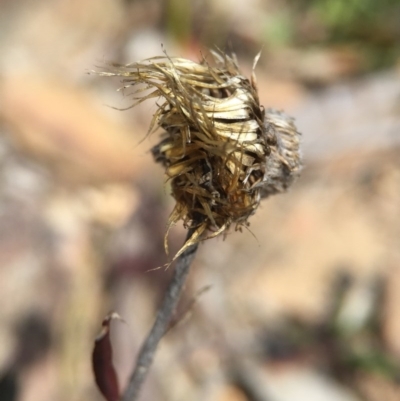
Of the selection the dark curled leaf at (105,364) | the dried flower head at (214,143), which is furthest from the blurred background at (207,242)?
the dried flower head at (214,143)

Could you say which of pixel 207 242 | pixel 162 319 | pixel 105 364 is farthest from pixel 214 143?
pixel 207 242

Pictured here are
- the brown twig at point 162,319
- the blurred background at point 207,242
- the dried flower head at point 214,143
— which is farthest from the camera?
the blurred background at point 207,242

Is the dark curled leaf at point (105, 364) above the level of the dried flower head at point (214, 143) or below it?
below

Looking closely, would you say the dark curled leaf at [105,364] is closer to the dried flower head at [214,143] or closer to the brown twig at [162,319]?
the brown twig at [162,319]

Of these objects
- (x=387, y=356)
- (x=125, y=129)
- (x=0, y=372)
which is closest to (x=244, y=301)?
(x=387, y=356)

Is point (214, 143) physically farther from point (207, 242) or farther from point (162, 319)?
point (207, 242)

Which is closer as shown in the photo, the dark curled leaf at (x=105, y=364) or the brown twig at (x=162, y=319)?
the brown twig at (x=162, y=319)

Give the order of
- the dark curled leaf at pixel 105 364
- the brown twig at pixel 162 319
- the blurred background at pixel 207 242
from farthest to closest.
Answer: the blurred background at pixel 207 242 < the dark curled leaf at pixel 105 364 < the brown twig at pixel 162 319
